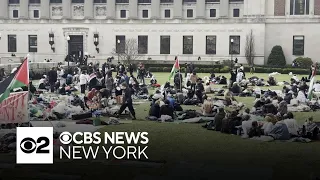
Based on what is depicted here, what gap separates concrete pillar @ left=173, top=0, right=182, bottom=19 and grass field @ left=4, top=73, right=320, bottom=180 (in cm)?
5304

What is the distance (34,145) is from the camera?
13875 millimetres

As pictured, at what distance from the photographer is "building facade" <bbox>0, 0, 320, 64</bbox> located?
68.5m

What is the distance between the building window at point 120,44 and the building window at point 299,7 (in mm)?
21863

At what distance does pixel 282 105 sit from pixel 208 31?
50155mm

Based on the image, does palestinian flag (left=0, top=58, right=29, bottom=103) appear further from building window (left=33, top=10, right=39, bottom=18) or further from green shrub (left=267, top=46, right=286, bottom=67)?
building window (left=33, top=10, right=39, bottom=18)

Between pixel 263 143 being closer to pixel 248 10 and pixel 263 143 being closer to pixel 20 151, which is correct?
pixel 20 151

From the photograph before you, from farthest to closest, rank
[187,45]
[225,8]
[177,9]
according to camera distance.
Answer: [177,9], [187,45], [225,8]

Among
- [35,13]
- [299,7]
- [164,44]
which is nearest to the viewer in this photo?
Answer: [299,7]

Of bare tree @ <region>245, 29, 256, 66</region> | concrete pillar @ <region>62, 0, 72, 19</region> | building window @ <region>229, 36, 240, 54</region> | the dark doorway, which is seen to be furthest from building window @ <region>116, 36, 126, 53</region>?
bare tree @ <region>245, 29, 256, 66</region>

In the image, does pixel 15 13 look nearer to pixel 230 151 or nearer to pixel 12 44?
pixel 12 44

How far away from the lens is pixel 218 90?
33.2m

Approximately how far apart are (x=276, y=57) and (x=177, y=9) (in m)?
14.7

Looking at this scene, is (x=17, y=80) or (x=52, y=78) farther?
(x=52, y=78)

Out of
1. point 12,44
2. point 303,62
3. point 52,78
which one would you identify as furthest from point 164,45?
point 52,78
